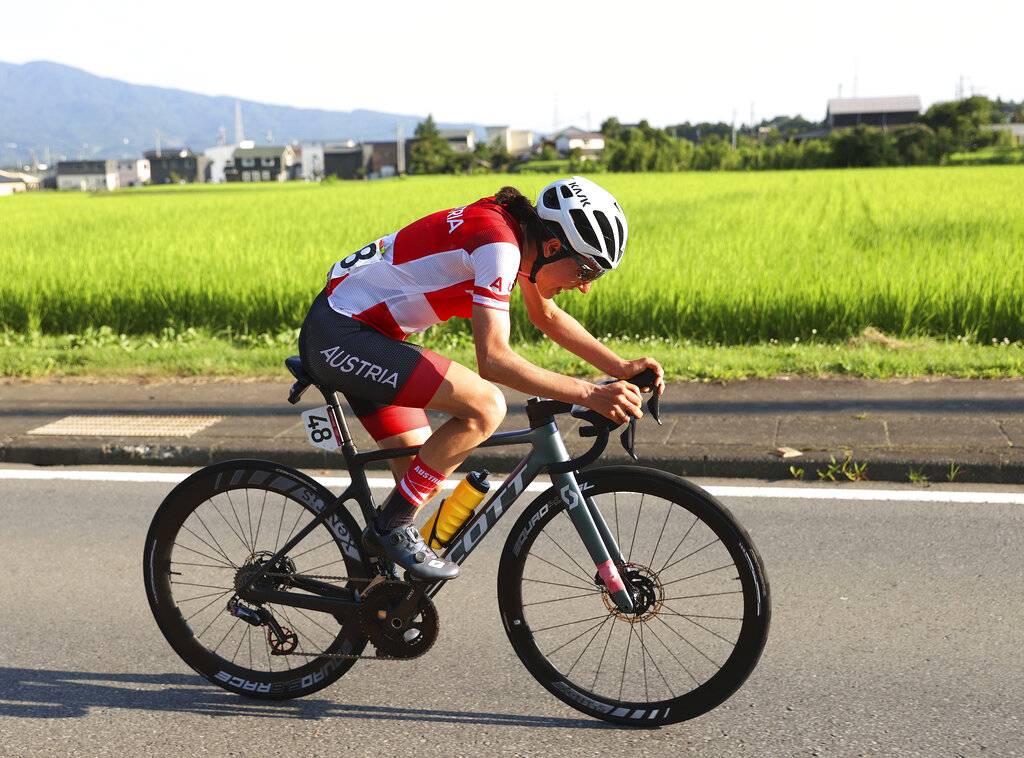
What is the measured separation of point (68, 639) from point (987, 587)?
143 inches

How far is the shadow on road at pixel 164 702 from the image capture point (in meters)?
3.55

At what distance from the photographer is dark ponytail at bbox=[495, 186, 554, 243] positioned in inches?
126

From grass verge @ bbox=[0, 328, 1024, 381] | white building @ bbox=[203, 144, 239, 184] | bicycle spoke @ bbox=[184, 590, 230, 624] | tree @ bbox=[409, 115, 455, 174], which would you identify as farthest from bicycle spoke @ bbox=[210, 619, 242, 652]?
white building @ bbox=[203, 144, 239, 184]

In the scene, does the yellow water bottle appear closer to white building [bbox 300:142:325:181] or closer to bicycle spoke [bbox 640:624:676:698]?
bicycle spoke [bbox 640:624:676:698]

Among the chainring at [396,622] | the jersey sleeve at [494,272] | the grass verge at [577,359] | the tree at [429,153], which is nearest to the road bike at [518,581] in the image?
the chainring at [396,622]

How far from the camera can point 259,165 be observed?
168500mm

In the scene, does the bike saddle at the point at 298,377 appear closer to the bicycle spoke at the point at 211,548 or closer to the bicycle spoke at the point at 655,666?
the bicycle spoke at the point at 211,548

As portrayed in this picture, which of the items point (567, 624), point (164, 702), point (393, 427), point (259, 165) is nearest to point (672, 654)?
point (567, 624)

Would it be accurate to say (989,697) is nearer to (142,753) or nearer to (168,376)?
(142,753)

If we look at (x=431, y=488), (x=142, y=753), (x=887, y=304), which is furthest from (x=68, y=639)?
(x=887, y=304)

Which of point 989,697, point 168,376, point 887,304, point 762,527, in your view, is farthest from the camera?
point 887,304

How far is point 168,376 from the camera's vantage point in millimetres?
9172

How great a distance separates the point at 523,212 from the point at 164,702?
80.4 inches

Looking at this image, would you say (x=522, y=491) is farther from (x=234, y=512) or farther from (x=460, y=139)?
(x=460, y=139)
